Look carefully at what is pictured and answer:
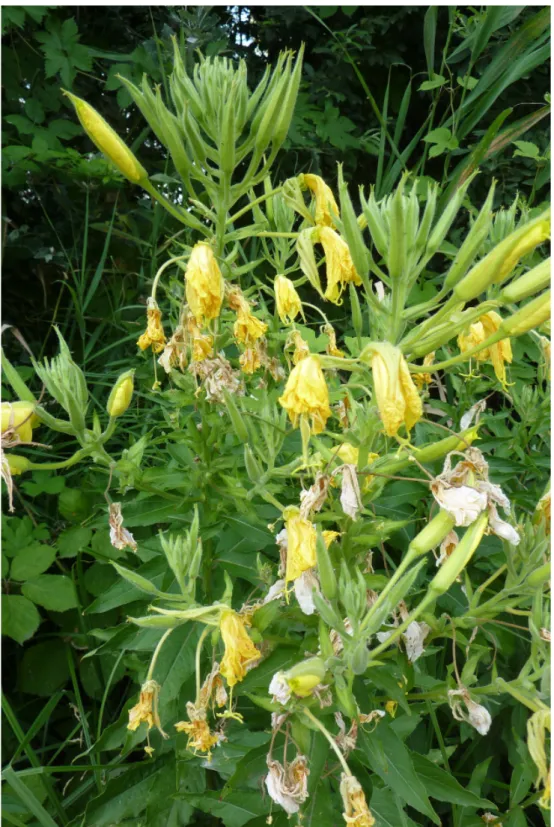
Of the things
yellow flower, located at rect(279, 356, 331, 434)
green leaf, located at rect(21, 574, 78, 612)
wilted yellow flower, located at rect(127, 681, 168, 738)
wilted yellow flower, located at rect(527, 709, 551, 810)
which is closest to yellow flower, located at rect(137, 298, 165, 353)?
yellow flower, located at rect(279, 356, 331, 434)

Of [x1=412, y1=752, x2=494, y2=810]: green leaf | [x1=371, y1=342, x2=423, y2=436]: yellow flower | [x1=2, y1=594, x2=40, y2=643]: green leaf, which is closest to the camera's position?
[x1=371, y1=342, x2=423, y2=436]: yellow flower

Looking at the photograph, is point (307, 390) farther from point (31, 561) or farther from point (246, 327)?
point (31, 561)

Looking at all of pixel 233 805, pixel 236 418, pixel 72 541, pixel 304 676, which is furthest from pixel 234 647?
pixel 72 541

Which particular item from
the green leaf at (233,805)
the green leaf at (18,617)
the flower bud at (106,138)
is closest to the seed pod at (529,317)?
the flower bud at (106,138)

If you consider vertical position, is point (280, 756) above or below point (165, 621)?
below

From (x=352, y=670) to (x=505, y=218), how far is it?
96 centimetres

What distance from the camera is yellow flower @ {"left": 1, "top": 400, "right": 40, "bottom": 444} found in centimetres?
107

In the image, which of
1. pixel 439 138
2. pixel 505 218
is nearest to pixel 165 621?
pixel 505 218

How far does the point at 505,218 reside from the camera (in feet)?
4.64

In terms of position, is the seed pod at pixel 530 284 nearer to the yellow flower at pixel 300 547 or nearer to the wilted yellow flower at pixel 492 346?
the wilted yellow flower at pixel 492 346

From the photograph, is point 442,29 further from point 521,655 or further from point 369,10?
point 521,655

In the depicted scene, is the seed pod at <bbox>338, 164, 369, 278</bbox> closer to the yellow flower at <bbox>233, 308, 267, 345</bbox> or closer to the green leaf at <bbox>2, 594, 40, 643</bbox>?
the yellow flower at <bbox>233, 308, 267, 345</bbox>

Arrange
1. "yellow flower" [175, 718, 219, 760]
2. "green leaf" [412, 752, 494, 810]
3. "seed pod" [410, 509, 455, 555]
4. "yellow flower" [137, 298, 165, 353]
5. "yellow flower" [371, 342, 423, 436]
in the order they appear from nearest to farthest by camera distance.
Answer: "yellow flower" [371, 342, 423, 436]
"seed pod" [410, 509, 455, 555]
"yellow flower" [175, 718, 219, 760]
"green leaf" [412, 752, 494, 810]
"yellow flower" [137, 298, 165, 353]

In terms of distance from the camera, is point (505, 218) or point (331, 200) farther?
point (505, 218)
